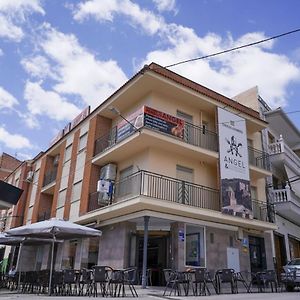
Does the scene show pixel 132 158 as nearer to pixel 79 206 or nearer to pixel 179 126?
pixel 179 126

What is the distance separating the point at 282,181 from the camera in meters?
23.7

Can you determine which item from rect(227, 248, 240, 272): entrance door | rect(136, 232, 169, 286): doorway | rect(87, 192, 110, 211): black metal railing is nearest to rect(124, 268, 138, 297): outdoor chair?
rect(136, 232, 169, 286): doorway

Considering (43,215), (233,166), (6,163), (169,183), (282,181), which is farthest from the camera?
(6,163)

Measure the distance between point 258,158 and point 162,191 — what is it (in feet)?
25.4

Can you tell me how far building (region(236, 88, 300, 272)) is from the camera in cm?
2117

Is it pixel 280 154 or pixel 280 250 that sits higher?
pixel 280 154

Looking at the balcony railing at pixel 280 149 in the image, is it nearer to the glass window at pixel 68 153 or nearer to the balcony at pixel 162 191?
the balcony at pixel 162 191

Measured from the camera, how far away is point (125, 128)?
16688 mm

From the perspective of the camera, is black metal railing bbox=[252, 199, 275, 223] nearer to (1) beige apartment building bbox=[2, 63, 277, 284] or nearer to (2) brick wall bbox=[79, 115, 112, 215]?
(1) beige apartment building bbox=[2, 63, 277, 284]

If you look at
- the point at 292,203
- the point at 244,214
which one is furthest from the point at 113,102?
the point at 292,203

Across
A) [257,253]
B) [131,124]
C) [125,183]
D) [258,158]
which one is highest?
[258,158]

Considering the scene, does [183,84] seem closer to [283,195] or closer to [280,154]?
[280,154]

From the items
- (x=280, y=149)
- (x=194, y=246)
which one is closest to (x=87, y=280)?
(x=194, y=246)

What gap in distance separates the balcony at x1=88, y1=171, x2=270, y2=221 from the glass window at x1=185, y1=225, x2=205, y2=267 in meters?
1.14
